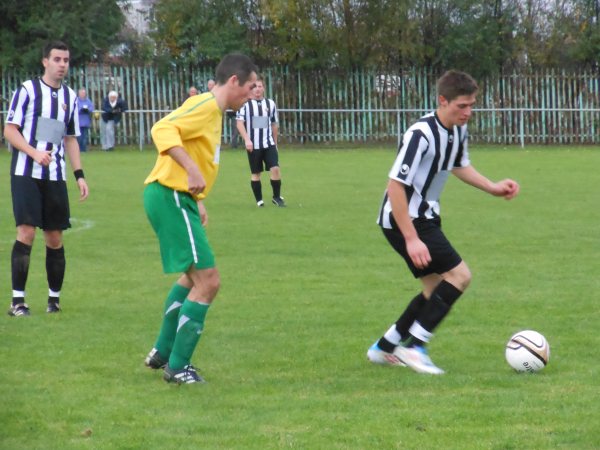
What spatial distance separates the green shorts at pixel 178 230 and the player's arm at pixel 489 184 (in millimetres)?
1652

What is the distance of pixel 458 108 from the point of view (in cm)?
677

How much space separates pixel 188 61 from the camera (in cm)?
3700

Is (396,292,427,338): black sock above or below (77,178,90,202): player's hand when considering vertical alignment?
below

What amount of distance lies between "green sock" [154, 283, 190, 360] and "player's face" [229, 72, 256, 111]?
1.13 meters

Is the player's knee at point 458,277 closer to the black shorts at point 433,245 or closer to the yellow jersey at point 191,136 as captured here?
the black shorts at point 433,245

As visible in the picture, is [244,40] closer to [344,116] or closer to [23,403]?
[344,116]

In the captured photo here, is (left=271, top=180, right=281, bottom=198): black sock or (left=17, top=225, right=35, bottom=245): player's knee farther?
(left=271, top=180, right=281, bottom=198): black sock

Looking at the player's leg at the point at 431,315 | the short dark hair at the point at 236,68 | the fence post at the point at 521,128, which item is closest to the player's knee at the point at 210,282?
the short dark hair at the point at 236,68

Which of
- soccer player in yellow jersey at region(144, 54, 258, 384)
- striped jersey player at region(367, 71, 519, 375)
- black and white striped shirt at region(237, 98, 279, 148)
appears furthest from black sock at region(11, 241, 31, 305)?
black and white striped shirt at region(237, 98, 279, 148)

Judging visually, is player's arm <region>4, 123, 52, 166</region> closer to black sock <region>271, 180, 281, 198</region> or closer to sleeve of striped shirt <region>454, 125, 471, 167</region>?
sleeve of striped shirt <region>454, 125, 471, 167</region>

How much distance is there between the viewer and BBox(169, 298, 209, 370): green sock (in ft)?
21.5

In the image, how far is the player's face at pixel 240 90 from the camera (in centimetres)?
656

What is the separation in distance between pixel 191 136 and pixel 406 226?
4.19 feet

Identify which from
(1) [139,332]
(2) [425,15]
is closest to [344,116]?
(2) [425,15]
